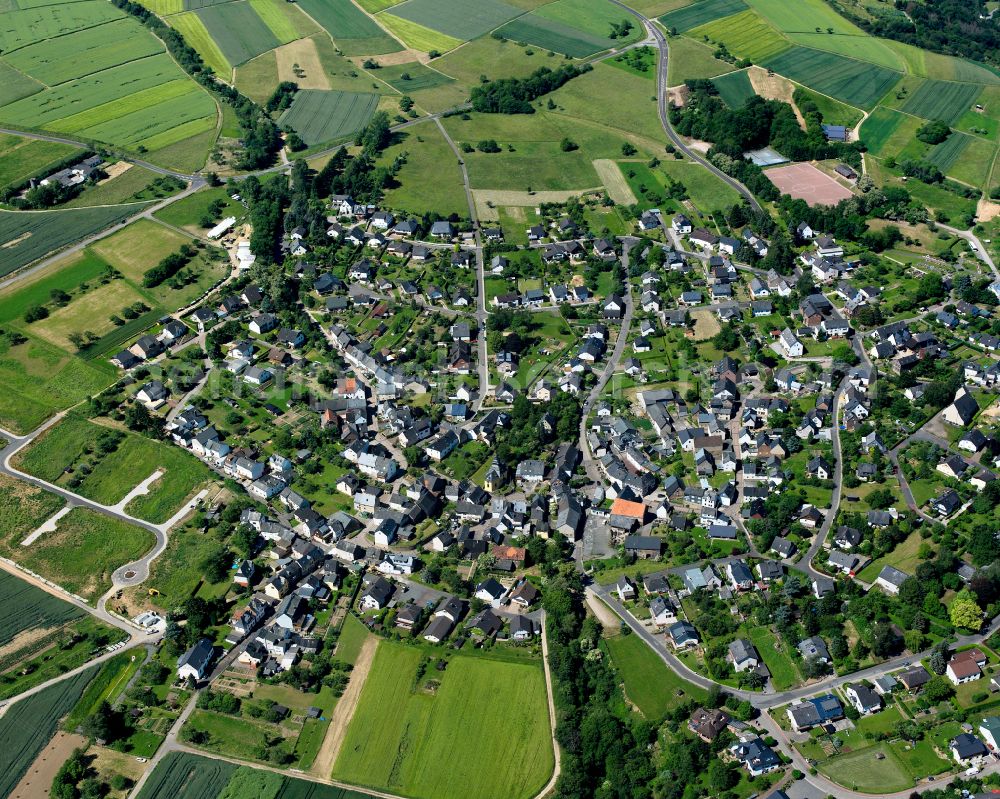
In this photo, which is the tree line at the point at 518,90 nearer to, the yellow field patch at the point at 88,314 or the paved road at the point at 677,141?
the paved road at the point at 677,141

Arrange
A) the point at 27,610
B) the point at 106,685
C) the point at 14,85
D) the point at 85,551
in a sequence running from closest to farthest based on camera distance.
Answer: the point at 106,685, the point at 27,610, the point at 85,551, the point at 14,85

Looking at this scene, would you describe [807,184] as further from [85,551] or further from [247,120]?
[85,551]

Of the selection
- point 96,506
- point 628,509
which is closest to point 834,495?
point 628,509

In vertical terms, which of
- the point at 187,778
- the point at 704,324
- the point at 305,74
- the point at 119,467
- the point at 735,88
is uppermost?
the point at 735,88

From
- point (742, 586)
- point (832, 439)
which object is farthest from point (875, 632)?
point (832, 439)

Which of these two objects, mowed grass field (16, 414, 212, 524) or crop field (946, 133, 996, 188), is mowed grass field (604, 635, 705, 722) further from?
crop field (946, 133, 996, 188)

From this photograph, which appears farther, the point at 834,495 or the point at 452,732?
the point at 834,495

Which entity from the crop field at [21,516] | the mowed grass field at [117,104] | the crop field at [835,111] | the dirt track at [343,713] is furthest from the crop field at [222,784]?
the crop field at [835,111]

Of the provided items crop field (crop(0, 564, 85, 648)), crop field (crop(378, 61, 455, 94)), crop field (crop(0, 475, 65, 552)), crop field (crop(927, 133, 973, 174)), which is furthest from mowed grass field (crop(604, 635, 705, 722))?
crop field (crop(378, 61, 455, 94))
